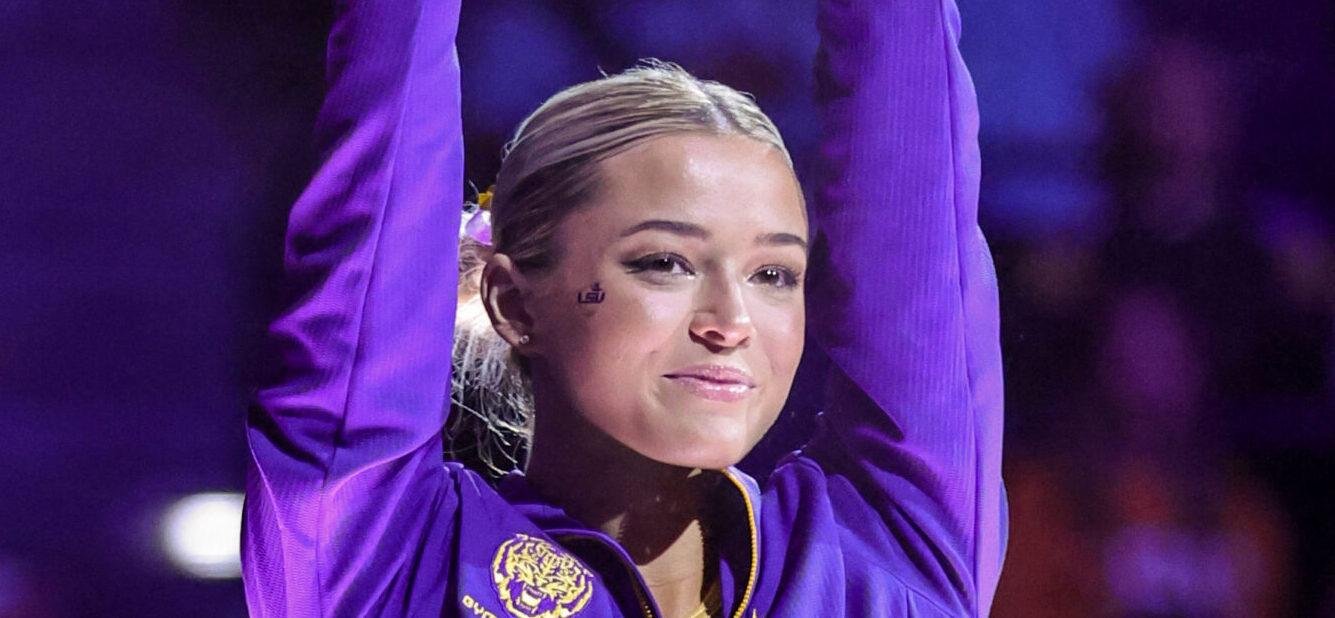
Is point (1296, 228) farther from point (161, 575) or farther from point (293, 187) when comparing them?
point (161, 575)

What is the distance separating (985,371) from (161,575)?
0.88 meters

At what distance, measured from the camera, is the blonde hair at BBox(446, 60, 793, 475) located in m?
1.19

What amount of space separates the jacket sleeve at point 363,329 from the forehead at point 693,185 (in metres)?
0.13

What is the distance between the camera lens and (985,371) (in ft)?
4.25

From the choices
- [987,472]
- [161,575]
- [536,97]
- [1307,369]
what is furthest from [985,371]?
[161,575]

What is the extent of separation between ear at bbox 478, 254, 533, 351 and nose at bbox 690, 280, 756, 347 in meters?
0.15

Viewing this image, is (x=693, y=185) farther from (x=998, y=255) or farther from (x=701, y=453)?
(x=998, y=255)

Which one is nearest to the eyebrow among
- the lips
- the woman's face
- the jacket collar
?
the woman's face

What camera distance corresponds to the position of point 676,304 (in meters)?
1.15

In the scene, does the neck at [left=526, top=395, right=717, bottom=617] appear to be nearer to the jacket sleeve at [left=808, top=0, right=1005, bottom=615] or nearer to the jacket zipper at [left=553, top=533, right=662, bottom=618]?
the jacket zipper at [left=553, top=533, right=662, bottom=618]

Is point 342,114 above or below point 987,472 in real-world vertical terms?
above

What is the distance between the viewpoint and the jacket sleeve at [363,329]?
1095 millimetres

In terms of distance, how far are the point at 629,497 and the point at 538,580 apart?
0.11 meters

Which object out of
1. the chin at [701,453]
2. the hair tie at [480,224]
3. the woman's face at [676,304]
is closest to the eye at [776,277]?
the woman's face at [676,304]
